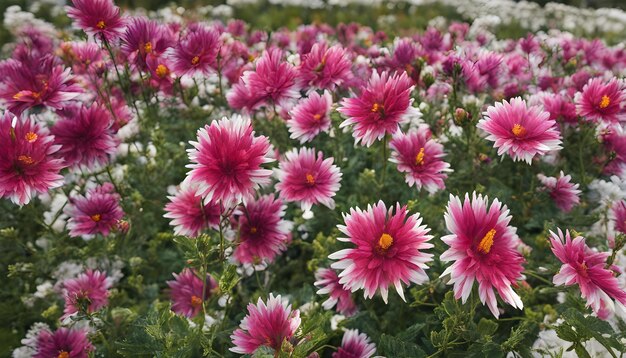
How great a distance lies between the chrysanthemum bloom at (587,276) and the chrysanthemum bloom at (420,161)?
0.49 m

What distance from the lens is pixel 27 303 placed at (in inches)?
67.8

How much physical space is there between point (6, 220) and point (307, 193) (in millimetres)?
1428

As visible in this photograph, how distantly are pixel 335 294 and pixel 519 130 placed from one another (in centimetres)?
73

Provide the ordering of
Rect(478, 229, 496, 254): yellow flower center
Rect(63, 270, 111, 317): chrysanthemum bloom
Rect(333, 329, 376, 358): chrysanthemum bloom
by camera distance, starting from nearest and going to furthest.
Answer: Rect(478, 229, 496, 254): yellow flower center → Rect(333, 329, 376, 358): chrysanthemum bloom → Rect(63, 270, 111, 317): chrysanthemum bloom

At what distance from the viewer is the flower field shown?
1.09 metres

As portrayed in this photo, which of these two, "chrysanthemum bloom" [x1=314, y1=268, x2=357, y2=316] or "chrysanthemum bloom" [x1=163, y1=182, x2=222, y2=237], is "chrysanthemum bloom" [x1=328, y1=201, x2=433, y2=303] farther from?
"chrysanthemum bloom" [x1=163, y1=182, x2=222, y2=237]

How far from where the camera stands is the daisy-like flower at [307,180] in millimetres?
1428

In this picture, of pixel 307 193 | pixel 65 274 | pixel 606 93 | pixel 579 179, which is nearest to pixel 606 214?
pixel 579 179

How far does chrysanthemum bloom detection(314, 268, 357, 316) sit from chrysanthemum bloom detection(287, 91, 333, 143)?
1.55 ft

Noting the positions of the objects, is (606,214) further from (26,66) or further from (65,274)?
(26,66)

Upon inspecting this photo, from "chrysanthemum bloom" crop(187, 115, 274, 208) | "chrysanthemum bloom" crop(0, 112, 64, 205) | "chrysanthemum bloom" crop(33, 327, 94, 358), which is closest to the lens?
"chrysanthemum bloom" crop(187, 115, 274, 208)

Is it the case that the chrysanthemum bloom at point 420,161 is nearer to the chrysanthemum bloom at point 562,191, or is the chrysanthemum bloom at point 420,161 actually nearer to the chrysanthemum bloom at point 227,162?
the chrysanthemum bloom at point 562,191

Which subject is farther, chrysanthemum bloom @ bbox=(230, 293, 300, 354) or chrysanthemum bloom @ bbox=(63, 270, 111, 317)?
chrysanthemum bloom @ bbox=(63, 270, 111, 317)

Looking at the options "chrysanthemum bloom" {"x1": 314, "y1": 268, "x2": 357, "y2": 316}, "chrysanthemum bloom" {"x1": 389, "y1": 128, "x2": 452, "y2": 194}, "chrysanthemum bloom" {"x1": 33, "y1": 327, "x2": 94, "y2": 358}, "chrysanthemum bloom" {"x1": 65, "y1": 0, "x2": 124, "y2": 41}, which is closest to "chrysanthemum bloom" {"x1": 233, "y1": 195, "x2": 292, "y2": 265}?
"chrysanthemum bloom" {"x1": 314, "y1": 268, "x2": 357, "y2": 316}
